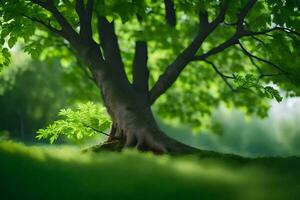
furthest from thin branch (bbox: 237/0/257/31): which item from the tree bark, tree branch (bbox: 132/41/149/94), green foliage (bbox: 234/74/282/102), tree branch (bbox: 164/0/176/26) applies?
the tree bark

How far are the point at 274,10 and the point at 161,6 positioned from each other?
8257mm

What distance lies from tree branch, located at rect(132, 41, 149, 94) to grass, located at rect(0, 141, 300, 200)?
751cm

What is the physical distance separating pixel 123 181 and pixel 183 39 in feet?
51.2

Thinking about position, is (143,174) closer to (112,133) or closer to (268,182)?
(268,182)

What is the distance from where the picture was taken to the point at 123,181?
4.91 meters

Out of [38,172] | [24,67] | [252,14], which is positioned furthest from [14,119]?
[38,172]

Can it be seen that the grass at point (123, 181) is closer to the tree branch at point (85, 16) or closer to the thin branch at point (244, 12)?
the tree branch at point (85, 16)

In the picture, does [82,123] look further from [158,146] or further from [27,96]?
[27,96]

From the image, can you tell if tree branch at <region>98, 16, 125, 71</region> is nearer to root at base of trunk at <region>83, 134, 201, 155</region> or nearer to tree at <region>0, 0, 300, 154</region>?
tree at <region>0, 0, 300, 154</region>

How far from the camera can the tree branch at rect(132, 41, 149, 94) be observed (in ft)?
44.2

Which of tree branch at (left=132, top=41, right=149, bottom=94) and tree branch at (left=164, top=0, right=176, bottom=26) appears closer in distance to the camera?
tree branch at (left=132, top=41, right=149, bottom=94)

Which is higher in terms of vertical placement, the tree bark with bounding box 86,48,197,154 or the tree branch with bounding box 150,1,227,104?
the tree branch with bounding box 150,1,227,104

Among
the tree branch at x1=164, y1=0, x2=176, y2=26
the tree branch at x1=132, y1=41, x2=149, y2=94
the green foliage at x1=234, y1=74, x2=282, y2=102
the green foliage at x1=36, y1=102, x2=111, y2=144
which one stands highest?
the tree branch at x1=164, y1=0, x2=176, y2=26

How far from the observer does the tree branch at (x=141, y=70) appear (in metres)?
13.5
